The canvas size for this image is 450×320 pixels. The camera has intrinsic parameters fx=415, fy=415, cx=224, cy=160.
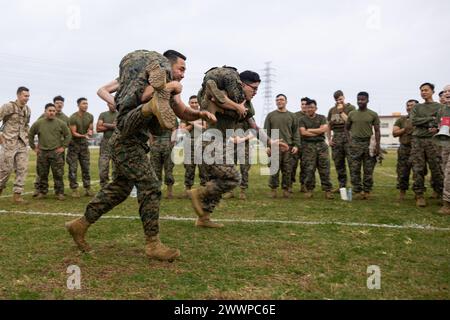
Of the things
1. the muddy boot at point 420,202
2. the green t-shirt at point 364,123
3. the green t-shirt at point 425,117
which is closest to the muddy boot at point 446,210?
the muddy boot at point 420,202

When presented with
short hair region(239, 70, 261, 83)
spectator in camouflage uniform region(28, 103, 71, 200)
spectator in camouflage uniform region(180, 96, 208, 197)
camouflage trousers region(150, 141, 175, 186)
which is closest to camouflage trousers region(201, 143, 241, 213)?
short hair region(239, 70, 261, 83)

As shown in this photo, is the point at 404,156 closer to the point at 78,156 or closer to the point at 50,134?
the point at 78,156

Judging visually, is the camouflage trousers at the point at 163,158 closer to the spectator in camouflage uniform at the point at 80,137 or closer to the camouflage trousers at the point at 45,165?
the spectator in camouflage uniform at the point at 80,137

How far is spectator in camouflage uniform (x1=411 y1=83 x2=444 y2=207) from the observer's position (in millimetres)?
8469

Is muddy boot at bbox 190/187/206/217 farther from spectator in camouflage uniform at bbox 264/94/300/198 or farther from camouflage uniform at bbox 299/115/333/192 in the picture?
camouflage uniform at bbox 299/115/333/192

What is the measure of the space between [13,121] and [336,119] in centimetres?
766

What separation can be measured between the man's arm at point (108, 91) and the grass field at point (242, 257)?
1.71 metres

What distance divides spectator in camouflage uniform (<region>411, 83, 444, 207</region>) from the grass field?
1272 millimetres

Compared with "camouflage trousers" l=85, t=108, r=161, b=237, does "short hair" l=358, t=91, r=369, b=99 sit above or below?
above

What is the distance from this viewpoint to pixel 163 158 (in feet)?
32.7

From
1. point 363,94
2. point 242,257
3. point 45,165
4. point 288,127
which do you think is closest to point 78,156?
point 45,165

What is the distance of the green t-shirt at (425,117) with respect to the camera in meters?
8.42
